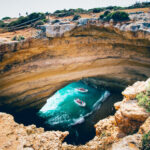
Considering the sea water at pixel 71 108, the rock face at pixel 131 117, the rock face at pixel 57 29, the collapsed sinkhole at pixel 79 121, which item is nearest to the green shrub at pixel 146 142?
the rock face at pixel 131 117

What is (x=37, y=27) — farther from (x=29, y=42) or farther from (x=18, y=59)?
(x=18, y=59)

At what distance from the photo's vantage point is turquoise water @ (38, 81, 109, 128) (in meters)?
13.5

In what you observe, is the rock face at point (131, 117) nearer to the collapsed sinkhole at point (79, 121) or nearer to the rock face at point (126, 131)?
the rock face at point (126, 131)

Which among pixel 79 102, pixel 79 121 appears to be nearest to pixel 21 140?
pixel 79 121

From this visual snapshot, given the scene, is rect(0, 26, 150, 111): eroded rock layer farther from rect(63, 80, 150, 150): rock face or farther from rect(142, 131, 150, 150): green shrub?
rect(142, 131, 150, 150): green shrub

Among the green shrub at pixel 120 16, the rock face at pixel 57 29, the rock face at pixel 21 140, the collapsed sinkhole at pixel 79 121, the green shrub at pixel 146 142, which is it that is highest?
the green shrub at pixel 120 16

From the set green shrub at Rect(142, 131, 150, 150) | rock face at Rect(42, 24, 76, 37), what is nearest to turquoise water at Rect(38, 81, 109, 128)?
rock face at Rect(42, 24, 76, 37)

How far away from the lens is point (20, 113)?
12820mm

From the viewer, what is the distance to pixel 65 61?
1144 centimetres

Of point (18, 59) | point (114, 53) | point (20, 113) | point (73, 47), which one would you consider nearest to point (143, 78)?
point (114, 53)

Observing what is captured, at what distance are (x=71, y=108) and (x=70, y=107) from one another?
0.77ft

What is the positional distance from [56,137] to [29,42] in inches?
282

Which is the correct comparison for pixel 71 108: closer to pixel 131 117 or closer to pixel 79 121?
pixel 79 121

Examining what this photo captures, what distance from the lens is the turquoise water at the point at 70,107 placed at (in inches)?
532
